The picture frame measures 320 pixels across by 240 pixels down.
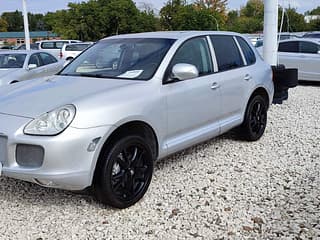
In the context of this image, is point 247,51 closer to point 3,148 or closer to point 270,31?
point 3,148

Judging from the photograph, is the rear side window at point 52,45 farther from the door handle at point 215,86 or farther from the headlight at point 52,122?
the headlight at point 52,122

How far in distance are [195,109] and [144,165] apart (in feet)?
3.37

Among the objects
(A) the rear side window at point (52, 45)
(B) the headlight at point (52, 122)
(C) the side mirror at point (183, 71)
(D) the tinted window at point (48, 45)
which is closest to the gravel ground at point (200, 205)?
(B) the headlight at point (52, 122)

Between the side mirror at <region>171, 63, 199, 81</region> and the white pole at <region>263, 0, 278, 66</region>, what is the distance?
6.14 metres

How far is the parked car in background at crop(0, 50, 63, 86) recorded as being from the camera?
33.3 feet

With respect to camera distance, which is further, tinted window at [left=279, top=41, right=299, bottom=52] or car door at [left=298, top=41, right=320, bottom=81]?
tinted window at [left=279, top=41, right=299, bottom=52]

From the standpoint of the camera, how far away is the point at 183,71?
14.5 ft

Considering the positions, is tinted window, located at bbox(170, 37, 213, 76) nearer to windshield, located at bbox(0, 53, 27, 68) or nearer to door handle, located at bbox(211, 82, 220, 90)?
door handle, located at bbox(211, 82, 220, 90)

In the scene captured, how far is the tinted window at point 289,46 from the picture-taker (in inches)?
529

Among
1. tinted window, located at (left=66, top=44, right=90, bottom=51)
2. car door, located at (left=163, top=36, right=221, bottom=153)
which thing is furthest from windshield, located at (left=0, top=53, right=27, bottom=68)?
tinted window, located at (left=66, top=44, right=90, bottom=51)

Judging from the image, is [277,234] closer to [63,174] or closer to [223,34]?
[63,174]

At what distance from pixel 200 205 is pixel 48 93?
182cm

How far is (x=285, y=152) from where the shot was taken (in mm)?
5785

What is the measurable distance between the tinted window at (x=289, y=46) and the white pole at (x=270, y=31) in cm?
361
